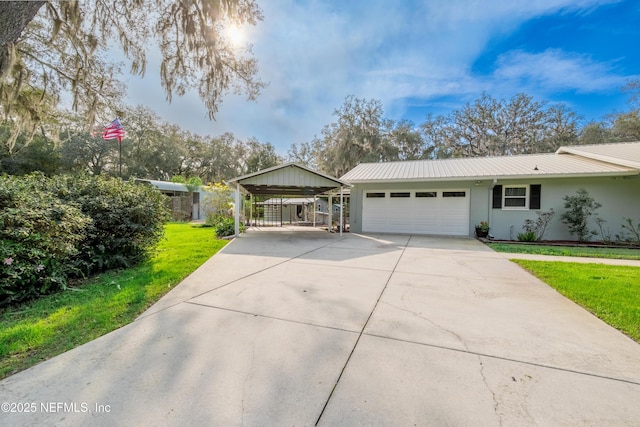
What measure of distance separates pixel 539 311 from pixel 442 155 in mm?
27664

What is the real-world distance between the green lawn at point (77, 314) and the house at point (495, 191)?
354 inches

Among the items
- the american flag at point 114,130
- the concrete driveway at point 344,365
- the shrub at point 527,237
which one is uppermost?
the american flag at point 114,130

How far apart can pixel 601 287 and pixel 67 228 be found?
8.55 metres

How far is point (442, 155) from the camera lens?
28.2 m

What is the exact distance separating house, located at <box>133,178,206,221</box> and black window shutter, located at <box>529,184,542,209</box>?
20.0 metres

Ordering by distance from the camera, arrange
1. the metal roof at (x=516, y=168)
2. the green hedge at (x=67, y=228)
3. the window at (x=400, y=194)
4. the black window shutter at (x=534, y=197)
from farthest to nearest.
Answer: the window at (x=400, y=194) → the black window shutter at (x=534, y=197) → the metal roof at (x=516, y=168) → the green hedge at (x=67, y=228)

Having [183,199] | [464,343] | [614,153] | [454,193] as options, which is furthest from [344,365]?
[183,199]

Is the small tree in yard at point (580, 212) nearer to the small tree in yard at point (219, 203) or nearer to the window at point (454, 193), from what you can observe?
the window at point (454, 193)

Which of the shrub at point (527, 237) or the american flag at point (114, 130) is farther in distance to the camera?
the american flag at point (114, 130)

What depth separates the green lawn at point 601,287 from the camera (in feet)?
10.7

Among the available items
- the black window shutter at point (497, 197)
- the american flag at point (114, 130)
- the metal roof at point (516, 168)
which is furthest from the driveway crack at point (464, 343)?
the american flag at point (114, 130)

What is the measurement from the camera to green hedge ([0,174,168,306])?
3471 millimetres

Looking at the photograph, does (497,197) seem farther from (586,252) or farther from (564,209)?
(586,252)

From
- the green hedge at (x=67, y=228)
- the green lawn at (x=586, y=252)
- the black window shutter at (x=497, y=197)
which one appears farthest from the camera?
the black window shutter at (x=497, y=197)
